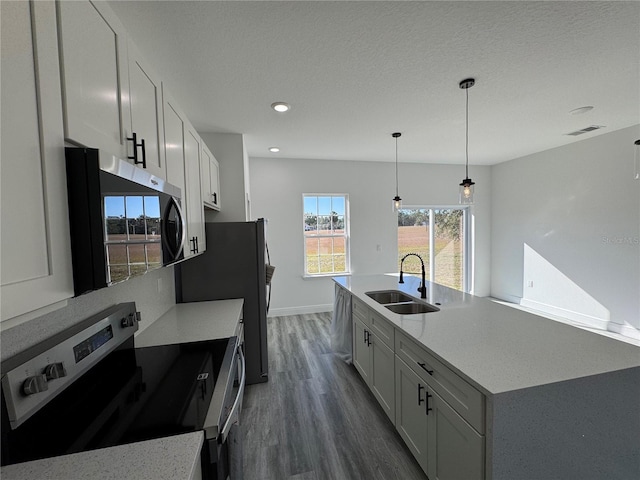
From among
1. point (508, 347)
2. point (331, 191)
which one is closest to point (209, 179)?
point (331, 191)

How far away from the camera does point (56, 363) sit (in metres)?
0.96

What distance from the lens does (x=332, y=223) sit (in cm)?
497

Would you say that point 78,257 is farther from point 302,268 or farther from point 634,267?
point 634,267

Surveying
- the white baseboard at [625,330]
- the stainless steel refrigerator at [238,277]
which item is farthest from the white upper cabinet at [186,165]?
the white baseboard at [625,330]

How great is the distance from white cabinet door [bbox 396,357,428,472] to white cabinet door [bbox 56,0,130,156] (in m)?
1.87

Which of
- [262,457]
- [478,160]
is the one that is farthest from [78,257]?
[478,160]

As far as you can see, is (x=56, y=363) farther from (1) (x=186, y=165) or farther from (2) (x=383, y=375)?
(2) (x=383, y=375)

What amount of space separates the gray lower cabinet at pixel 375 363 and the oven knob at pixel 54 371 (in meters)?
1.76

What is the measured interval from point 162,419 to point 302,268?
3800 mm

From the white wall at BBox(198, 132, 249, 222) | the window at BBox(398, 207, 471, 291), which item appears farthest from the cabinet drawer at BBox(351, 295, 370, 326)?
the window at BBox(398, 207, 471, 291)

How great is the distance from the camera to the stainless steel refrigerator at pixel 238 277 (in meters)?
2.57

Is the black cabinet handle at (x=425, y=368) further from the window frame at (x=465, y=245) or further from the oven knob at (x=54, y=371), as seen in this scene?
the window frame at (x=465, y=245)

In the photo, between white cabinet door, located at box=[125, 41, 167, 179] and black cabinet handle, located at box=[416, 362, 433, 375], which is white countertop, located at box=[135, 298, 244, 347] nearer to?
white cabinet door, located at box=[125, 41, 167, 179]

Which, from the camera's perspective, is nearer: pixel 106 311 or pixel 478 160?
pixel 106 311
